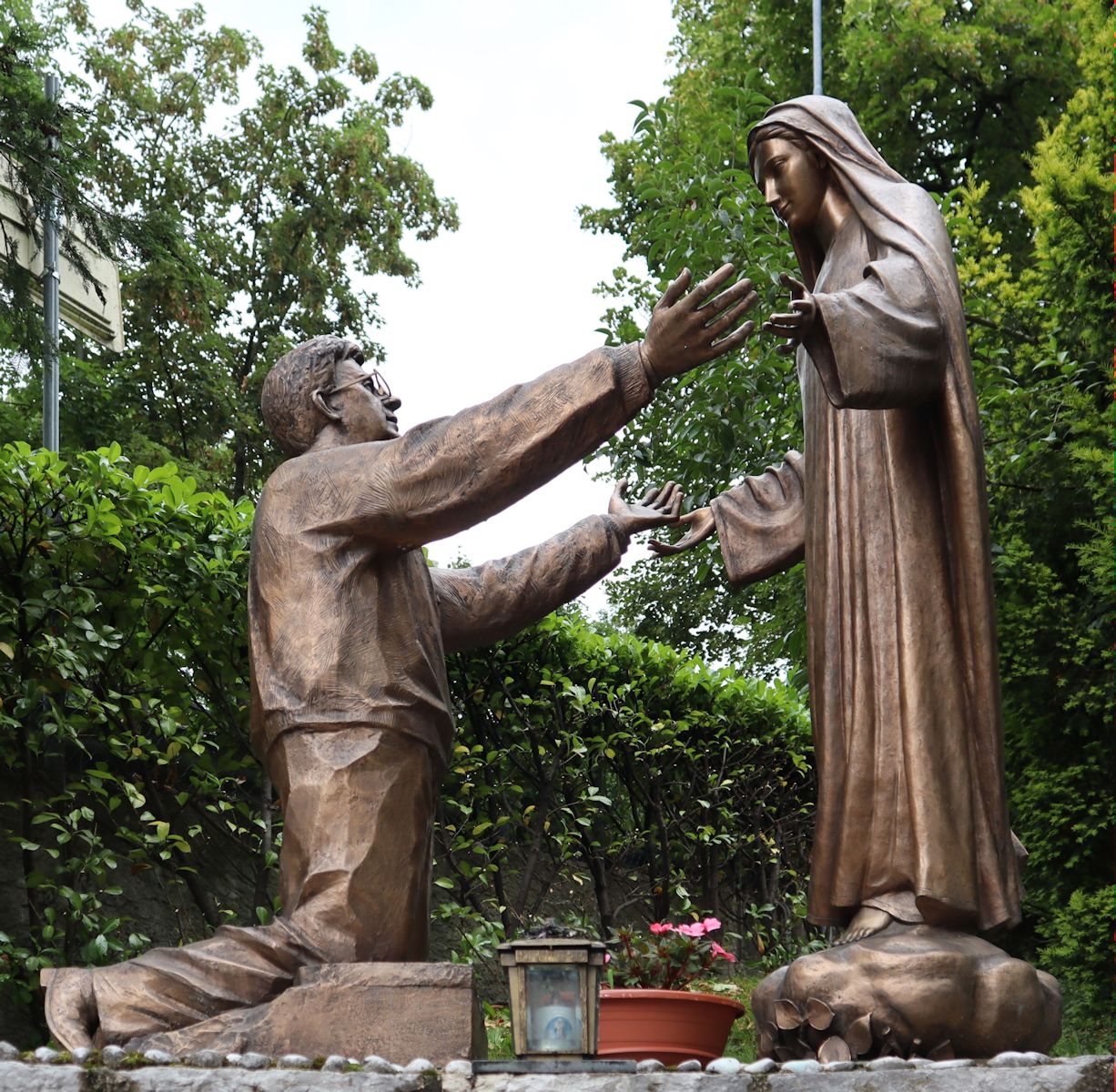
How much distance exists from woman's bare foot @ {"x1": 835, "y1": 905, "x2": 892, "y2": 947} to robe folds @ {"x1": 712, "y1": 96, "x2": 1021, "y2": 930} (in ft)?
0.08

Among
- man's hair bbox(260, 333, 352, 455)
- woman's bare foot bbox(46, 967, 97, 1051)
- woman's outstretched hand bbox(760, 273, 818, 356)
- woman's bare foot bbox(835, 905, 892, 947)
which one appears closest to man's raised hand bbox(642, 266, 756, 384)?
woman's outstretched hand bbox(760, 273, 818, 356)

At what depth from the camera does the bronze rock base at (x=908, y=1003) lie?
3555mm

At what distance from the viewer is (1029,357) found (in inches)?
396

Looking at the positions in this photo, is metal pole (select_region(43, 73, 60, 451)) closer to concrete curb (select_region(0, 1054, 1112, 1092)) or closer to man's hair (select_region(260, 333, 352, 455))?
man's hair (select_region(260, 333, 352, 455))

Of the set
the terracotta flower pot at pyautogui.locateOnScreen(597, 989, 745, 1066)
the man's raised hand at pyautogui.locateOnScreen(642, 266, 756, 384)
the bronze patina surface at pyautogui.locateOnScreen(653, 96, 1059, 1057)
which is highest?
the man's raised hand at pyautogui.locateOnScreen(642, 266, 756, 384)

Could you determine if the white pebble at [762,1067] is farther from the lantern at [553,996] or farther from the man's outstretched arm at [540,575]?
the man's outstretched arm at [540,575]

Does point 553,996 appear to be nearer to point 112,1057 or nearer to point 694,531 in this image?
point 112,1057

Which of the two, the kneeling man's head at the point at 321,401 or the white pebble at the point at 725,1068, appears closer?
the white pebble at the point at 725,1068

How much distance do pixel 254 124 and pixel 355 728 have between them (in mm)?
17254

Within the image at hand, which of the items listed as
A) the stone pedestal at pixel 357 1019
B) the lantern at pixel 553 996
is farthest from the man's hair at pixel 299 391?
the lantern at pixel 553 996

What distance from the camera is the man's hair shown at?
465 cm

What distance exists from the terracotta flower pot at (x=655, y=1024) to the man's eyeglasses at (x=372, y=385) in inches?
77.0

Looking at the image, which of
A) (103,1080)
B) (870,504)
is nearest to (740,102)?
(870,504)

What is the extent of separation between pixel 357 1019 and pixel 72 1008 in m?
0.64
